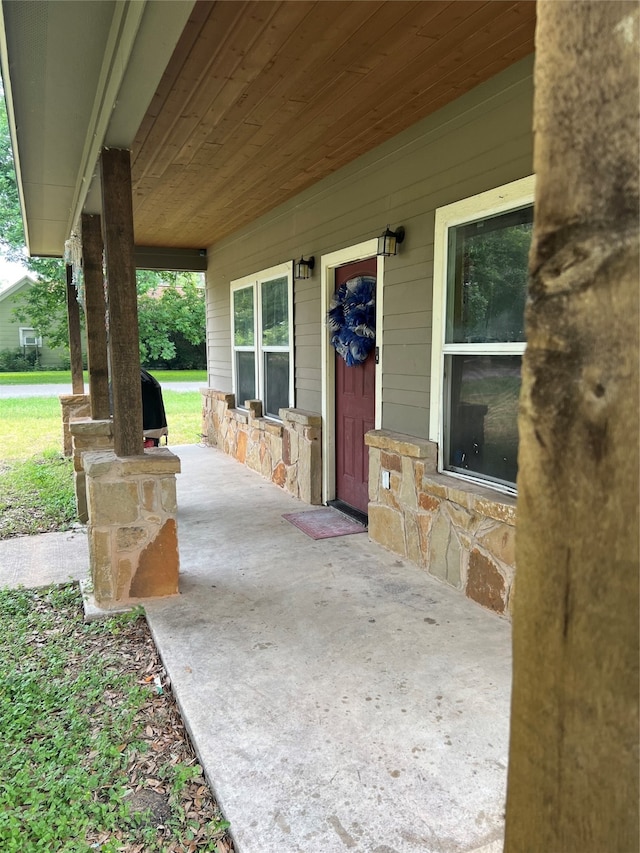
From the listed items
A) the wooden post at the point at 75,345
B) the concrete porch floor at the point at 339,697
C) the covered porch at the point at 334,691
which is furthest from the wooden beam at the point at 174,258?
the concrete porch floor at the point at 339,697

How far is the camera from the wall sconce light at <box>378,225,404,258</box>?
375cm

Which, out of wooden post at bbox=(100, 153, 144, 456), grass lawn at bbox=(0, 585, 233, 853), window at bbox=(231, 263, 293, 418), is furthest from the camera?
window at bbox=(231, 263, 293, 418)

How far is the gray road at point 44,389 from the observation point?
16547 mm

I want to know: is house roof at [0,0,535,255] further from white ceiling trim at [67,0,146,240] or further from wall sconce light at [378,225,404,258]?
wall sconce light at [378,225,404,258]

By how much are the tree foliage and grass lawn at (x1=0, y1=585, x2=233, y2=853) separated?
34.4ft

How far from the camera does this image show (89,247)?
4441 mm

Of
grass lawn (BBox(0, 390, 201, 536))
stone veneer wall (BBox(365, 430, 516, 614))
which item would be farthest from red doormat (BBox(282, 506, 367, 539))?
grass lawn (BBox(0, 390, 201, 536))

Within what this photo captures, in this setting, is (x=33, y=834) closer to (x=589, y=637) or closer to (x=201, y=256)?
(x=589, y=637)

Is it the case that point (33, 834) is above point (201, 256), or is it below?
below

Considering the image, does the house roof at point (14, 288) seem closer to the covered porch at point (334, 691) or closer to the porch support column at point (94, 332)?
the porch support column at point (94, 332)

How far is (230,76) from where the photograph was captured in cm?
285

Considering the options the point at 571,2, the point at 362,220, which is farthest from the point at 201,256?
the point at 571,2

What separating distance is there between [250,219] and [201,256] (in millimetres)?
2158

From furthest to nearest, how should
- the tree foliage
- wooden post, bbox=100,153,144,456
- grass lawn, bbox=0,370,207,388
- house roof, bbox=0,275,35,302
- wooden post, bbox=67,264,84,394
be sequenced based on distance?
1. house roof, bbox=0,275,35,302
2. grass lawn, bbox=0,370,207,388
3. the tree foliage
4. wooden post, bbox=67,264,84,394
5. wooden post, bbox=100,153,144,456
